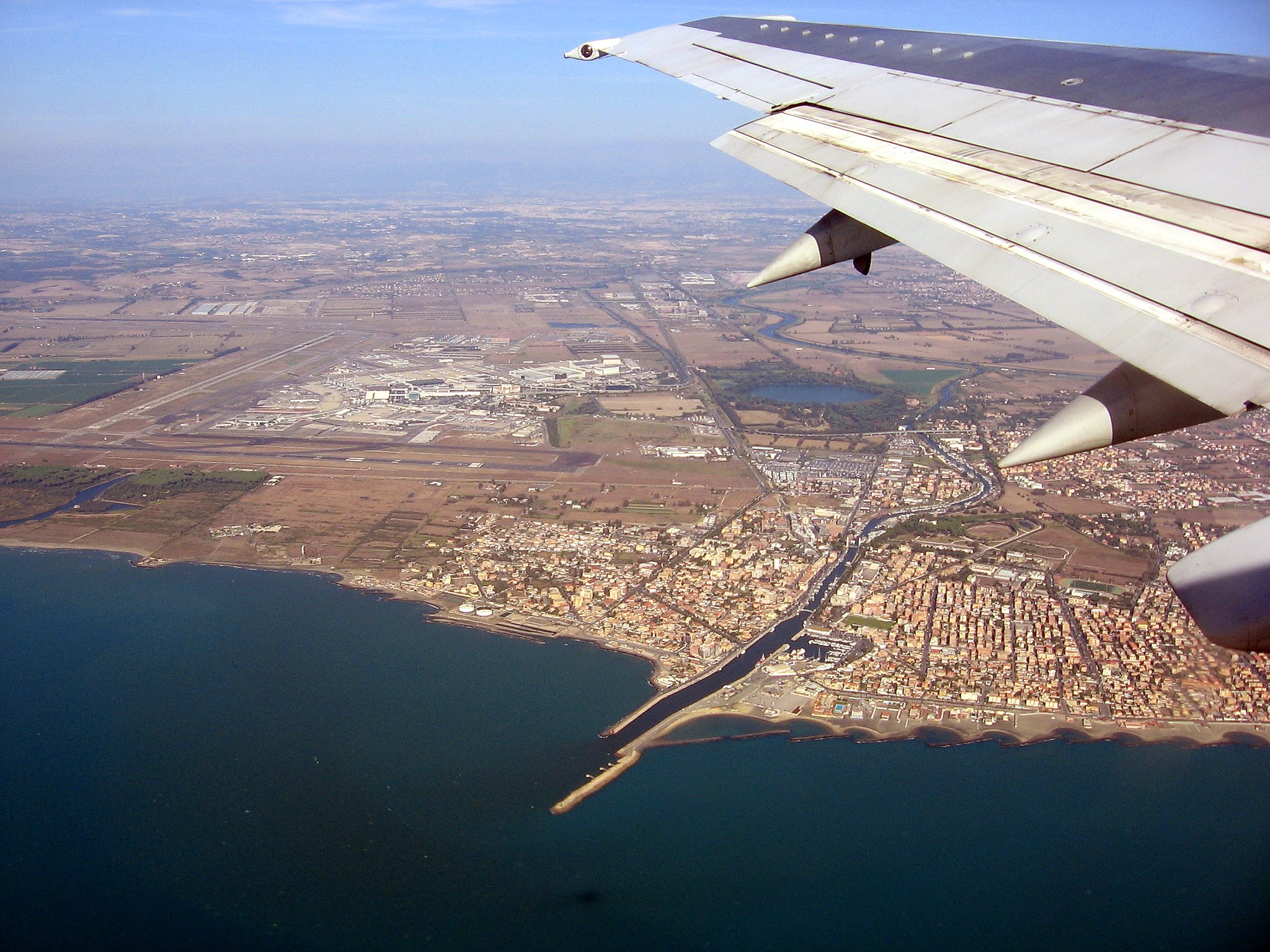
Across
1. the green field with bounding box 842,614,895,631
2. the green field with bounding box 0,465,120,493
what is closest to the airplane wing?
the green field with bounding box 842,614,895,631

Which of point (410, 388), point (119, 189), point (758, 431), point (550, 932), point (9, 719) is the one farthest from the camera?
point (119, 189)

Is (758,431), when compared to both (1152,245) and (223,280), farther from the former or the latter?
(223,280)

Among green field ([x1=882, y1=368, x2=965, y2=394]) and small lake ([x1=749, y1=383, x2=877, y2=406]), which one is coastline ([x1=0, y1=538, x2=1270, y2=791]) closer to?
small lake ([x1=749, y1=383, x2=877, y2=406])

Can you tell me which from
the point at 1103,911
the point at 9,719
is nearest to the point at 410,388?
the point at 9,719

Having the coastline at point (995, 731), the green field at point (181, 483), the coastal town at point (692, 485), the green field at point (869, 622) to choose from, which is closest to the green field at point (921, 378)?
the coastal town at point (692, 485)

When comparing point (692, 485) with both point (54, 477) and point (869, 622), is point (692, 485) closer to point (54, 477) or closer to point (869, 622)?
point (869, 622)

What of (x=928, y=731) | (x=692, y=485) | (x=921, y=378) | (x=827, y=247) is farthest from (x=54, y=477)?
(x=921, y=378)
